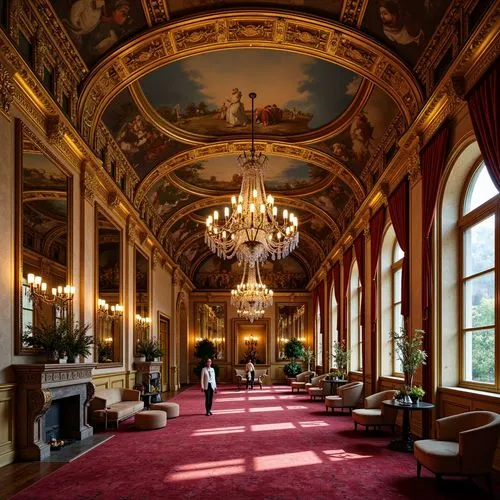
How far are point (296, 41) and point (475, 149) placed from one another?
3.73m

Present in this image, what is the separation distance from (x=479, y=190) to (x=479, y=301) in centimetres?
157

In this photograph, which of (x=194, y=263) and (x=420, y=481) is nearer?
(x=420, y=481)

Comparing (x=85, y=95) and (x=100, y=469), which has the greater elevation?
(x=85, y=95)

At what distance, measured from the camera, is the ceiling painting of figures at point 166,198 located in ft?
Answer: 58.6

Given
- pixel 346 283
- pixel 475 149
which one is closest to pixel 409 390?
pixel 475 149

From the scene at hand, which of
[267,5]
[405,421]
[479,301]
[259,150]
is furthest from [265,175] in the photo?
[479,301]

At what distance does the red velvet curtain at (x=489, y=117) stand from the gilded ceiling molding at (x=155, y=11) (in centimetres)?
491

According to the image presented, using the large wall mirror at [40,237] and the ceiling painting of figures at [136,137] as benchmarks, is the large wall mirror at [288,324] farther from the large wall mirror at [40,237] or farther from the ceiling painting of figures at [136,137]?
the large wall mirror at [40,237]

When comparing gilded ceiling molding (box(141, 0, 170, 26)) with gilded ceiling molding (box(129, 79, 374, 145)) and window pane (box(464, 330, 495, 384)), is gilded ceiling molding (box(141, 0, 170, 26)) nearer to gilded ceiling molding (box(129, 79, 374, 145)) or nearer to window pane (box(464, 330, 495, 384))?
gilded ceiling molding (box(129, 79, 374, 145))

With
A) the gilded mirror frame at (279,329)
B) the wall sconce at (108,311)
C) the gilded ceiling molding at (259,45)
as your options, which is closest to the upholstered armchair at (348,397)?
the wall sconce at (108,311)

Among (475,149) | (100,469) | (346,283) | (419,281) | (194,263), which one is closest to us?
(100,469)

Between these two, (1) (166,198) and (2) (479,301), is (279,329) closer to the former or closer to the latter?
(1) (166,198)

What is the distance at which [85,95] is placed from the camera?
10.3m

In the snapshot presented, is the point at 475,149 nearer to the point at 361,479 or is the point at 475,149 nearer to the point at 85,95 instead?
the point at 361,479
